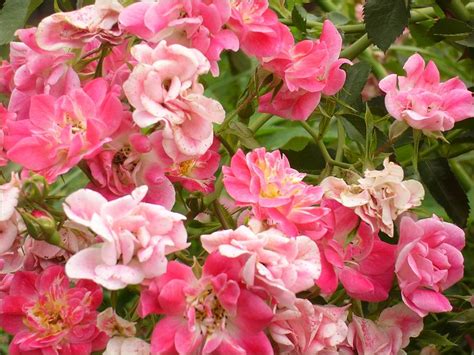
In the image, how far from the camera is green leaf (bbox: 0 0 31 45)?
0.75 metres

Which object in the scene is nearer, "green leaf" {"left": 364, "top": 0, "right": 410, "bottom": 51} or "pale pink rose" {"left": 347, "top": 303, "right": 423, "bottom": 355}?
"pale pink rose" {"left": 347, "top": 303, "right": 423, "bottom": 355}

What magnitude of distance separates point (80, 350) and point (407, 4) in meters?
0.38

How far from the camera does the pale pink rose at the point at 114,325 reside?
1.86 feet

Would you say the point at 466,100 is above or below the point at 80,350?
above

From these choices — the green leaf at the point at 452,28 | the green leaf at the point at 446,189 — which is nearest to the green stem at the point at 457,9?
the green leaf at the point at 452,28

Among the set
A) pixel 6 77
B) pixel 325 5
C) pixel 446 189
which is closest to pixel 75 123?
pixel 6 77

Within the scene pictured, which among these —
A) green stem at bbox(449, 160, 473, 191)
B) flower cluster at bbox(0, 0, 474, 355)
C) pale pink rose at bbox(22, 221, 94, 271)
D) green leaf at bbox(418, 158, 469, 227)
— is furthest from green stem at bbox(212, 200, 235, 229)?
green stem at bbox(449, 160, 473, 191)

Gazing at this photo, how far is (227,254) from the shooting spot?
514mm

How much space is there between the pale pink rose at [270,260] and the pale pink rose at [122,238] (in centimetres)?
3

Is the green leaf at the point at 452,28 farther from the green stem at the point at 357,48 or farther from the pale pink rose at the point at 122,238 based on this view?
the pale pink rose at the point at 122,238

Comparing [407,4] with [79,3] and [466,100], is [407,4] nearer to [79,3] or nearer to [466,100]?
[466,100]

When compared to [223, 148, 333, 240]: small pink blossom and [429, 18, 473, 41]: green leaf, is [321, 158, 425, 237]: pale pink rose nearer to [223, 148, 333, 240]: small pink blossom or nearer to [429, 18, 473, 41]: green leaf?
[223, 148, 333, 240]: small pink blossom

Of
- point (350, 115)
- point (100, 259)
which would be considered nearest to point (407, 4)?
point (350, 115)

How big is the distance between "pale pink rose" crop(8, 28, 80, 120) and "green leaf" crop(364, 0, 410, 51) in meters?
0.26
